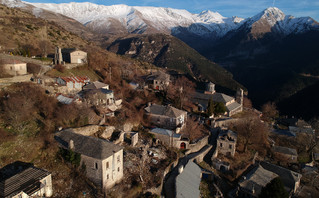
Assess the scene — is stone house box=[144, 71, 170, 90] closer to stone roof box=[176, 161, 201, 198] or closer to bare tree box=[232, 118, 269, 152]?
bare tree box=[232, 118, 269, 152]

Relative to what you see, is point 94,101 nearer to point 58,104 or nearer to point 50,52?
point 58,104

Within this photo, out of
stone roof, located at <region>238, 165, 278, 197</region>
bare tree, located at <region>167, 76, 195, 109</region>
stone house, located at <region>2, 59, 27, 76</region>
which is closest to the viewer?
stone roof, located at <region>238, 165, 278, 197</region>

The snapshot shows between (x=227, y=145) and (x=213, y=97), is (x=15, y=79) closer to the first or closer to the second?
(x=227, y=145)

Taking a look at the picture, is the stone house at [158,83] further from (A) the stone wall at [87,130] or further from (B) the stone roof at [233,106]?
(A) the stone wall at [87,130]

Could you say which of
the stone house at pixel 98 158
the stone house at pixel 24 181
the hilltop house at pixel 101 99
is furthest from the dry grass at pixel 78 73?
the stone house at pixel 24 181

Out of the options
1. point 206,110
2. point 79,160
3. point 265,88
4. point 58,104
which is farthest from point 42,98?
point 265,88

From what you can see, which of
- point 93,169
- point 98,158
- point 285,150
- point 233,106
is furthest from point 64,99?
point 285,150

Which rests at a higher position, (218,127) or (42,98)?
(42,98)

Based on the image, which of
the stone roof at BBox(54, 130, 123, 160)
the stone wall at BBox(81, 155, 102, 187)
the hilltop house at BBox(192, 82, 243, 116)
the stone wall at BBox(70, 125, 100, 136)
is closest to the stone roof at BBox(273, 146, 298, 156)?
the hilltop house at BBox(192, 82, 243, 116)
